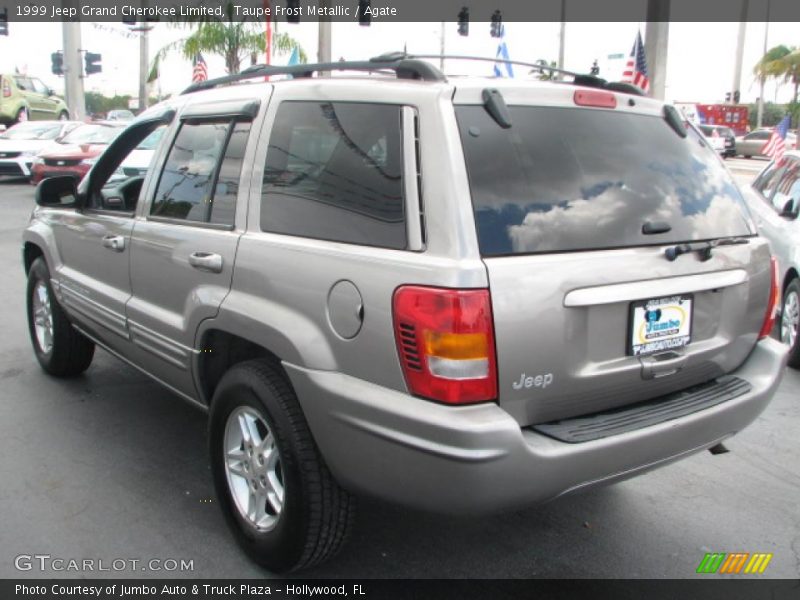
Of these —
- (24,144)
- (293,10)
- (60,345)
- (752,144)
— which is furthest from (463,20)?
(60,345)

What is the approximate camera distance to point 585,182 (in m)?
2.72

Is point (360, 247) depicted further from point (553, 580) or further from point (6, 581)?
point (6, 581)

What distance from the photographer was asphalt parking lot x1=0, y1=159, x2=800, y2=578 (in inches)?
122

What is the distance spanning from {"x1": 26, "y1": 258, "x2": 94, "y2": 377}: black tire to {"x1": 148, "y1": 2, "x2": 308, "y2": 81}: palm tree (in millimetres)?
17016

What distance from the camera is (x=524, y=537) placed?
10.9ft

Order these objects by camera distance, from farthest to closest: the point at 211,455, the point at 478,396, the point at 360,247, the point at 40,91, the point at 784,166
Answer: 1. the point at 40,91
2. the point at 784,166
3. the point at 211,455
4. the point at 360,247
5. the point at 478,396

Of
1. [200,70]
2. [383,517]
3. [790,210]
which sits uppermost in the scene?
[200,70]

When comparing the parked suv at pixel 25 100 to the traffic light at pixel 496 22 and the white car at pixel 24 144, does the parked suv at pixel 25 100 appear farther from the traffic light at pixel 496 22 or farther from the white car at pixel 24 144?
the traffic light at pixel 496 22

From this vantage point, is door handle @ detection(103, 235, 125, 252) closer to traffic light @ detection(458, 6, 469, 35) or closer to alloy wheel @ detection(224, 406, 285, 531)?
alloy wheel @ detection(224, 406, 285, 531)

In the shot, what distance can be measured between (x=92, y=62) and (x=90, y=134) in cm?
927

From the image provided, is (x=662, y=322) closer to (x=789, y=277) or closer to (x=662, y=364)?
(x=662, y=364)

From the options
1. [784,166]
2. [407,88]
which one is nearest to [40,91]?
[784,166]

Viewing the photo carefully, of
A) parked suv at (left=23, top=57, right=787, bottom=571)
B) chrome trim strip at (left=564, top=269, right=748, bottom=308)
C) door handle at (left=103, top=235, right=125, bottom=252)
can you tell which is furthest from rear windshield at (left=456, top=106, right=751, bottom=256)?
door handle at (left=103, top=235, right=125, bottom=252)

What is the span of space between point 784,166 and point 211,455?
6.12m
